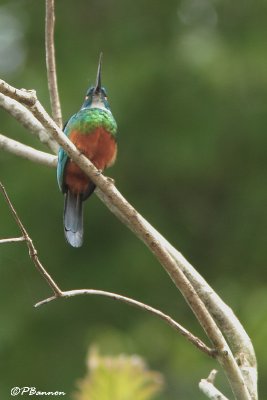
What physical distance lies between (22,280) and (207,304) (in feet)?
12.6

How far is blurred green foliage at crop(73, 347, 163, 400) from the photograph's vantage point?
1.28 meters

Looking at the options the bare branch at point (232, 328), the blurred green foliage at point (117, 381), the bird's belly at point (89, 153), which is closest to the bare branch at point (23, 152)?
the bird's belly at point (89, 153)

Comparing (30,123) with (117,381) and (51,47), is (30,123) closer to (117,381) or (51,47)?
(51,47)

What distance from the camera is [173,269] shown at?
2.17 metres

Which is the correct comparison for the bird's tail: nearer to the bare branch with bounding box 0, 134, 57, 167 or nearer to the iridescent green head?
the bare branch with bounding box 0, 134, 57, 167

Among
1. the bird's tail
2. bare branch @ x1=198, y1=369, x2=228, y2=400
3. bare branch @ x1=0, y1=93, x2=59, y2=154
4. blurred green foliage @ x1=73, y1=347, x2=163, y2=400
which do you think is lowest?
blurred green foliage @ x1=73, y1=347, x2=163, y2=400

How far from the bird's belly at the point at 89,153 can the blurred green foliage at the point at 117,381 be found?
2.40m

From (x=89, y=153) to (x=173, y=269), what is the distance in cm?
165

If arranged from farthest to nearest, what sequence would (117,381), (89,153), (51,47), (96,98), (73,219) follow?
1. (96,98)
2. (89,153)
3. (73,219)
4. (51,47)
5. (117,381)

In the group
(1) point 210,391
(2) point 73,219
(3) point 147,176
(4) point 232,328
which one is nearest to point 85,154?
(2) point 73,219

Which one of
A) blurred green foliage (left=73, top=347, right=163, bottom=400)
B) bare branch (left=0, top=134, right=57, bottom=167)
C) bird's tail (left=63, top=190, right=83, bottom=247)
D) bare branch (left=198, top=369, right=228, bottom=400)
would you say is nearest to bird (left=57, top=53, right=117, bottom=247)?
bird's tail (left=63, top=190, right=83, bottom=247)

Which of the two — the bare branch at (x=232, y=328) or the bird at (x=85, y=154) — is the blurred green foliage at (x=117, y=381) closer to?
the bare branch at (x=232, y=328)

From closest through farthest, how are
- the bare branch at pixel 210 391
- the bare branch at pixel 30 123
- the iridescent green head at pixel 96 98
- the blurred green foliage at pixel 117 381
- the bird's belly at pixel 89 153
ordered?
the blurred green foliage at pixel 117 381 → the bare branch at pixel 210 391 → the bare branch at pixel 30 123 → the bird's belly at pixel 89 153 → the iridescent green head at pixel 96 98

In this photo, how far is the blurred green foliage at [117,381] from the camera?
4.20 feet
